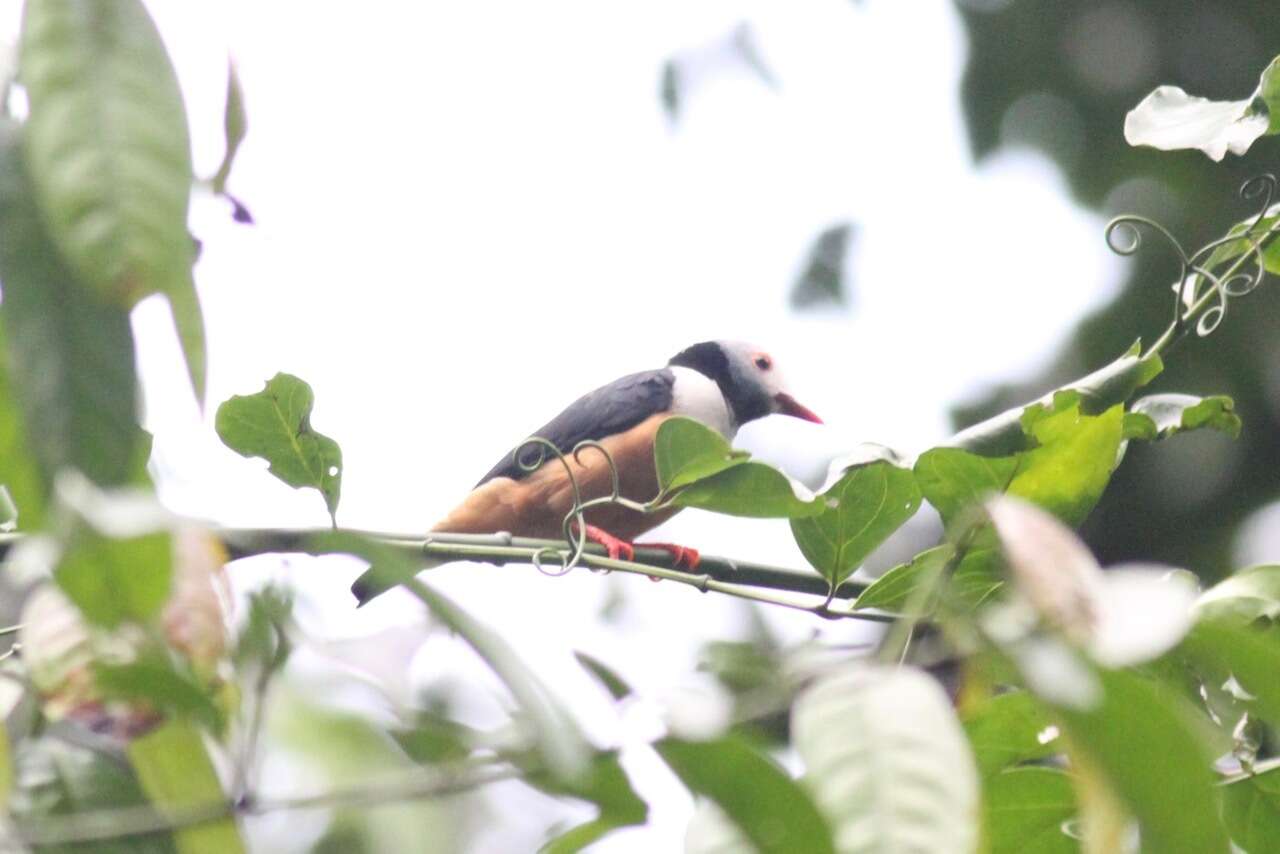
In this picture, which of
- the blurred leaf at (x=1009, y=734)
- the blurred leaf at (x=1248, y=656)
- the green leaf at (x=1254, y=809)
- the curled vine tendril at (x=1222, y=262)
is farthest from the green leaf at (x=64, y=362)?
the curled vine tendril at (x=1222, y=262)

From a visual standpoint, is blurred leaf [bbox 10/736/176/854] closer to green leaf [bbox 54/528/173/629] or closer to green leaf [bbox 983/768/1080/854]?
green leaf [bbox 54/528/173/629]

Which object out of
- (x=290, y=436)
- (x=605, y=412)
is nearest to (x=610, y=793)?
(x=290, y=436)

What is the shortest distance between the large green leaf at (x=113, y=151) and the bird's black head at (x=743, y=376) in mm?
4359

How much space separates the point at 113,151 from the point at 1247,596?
39.9 inches

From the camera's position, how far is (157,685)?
0.79 metres

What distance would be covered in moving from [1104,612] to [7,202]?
58 centimetres

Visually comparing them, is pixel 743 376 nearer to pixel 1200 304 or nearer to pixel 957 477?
pixel 1200 304

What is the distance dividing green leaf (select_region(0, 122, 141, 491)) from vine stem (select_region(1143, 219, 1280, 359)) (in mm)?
1441

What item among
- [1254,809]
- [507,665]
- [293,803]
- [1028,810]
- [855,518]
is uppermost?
[507,665]

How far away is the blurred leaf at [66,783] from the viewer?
3.36 ft

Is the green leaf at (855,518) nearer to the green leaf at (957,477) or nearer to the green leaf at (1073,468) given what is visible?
the green leaf at (957,477)

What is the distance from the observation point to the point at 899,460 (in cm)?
171

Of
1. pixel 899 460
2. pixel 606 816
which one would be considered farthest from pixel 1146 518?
pixel 606 816

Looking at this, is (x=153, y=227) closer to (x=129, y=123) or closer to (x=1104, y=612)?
(x=129, y=123)
